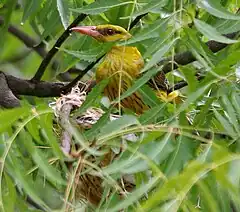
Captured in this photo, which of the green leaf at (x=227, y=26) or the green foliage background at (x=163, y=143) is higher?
the green leaf at (x=227, y=26)

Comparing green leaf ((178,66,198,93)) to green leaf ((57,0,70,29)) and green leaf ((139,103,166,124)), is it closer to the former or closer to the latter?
green leaf ((139,103,166,124))

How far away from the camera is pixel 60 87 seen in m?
2.75

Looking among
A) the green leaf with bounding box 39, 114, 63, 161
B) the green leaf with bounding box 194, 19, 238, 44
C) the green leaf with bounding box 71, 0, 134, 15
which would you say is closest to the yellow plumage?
the green leaf with bounding box 71, 0, 134, 15

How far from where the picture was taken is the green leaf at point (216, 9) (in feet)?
6.20

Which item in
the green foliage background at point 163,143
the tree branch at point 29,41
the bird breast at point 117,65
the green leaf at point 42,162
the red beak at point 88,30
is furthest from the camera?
the tree branch at point 29,41

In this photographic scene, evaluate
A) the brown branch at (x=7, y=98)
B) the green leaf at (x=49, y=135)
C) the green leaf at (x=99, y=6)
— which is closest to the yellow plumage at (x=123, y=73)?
the brown branch at (x=7, y=98)

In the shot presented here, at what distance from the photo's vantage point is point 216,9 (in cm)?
190

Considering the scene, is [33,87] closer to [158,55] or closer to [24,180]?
[158,55]

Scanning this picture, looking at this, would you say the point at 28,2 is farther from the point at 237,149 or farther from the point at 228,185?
the point at 228,185

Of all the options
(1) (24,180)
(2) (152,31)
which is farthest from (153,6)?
(1) (24,180)

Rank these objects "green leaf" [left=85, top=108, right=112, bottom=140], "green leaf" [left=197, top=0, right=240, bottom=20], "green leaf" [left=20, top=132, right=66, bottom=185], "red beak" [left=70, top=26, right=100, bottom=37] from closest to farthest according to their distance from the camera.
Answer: "green leaf" [left=20, top=132, right=66, bottom=185] < "green leaf" [left=197, top=0, right=240, bottom=20] < "green leaf" [left=85, top=108, right=112, bottom=140] < "red beak" [left=70, top=26, right=100, bottom=37]

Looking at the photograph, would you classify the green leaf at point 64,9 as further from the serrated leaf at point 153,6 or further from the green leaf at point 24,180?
the green leaf at point 24,180

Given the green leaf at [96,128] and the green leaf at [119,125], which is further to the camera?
the green leaf at [96,128]

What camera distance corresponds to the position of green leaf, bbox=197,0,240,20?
1888 mm
